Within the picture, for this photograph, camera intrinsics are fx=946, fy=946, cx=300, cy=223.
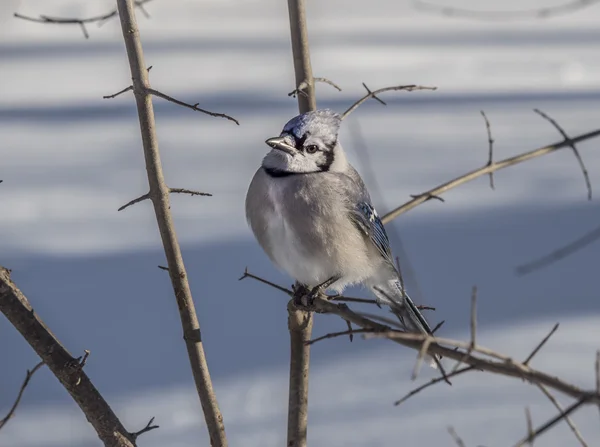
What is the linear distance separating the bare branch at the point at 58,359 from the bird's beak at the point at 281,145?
22.7 inches

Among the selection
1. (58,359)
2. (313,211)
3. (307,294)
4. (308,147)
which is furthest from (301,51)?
(58,359)

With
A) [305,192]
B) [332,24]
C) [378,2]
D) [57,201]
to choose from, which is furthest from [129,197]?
[378,2]

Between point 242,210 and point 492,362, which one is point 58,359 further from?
point 242,210

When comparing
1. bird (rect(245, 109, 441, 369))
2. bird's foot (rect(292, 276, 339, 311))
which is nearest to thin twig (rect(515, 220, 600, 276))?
bird (rect(245, 109, 441, 369))

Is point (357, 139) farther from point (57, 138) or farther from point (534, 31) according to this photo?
point (534, 31)

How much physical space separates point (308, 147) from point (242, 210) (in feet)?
4.24

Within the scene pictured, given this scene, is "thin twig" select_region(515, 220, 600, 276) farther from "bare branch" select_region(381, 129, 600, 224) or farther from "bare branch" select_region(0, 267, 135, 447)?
"bare branch" select_region(0, 267, 135, 447)

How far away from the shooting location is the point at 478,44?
15.1ft

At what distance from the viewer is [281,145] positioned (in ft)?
6.22

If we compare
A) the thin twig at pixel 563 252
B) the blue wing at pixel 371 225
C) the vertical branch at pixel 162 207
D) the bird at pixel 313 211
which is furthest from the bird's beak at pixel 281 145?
the thin twig at pixel 563 252

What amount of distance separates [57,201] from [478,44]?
2.31 meters

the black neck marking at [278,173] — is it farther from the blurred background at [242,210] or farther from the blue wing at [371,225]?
the blurred background at [242,210]

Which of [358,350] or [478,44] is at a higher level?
[478,44]

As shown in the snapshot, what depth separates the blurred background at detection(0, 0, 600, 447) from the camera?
2396mm
